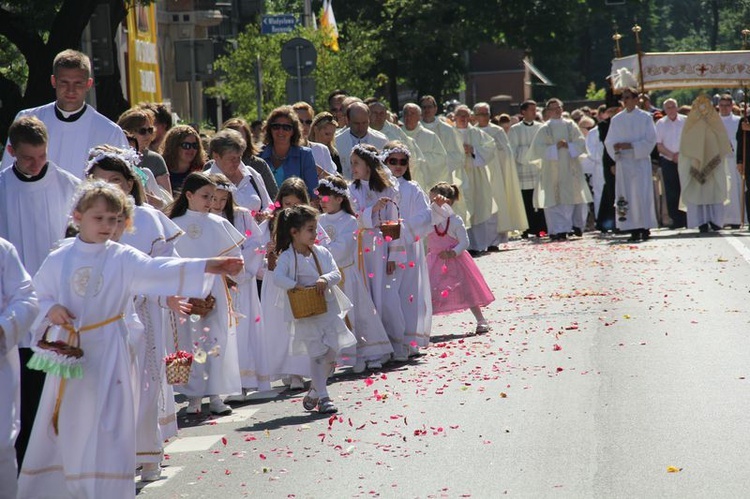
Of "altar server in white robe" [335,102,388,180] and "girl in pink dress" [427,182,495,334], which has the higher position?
"altar server in white robe" [335,102,388,180]

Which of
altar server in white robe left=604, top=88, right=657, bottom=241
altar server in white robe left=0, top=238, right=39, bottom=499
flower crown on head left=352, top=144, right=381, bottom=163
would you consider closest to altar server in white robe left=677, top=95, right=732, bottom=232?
altar server in white robe left=604, top=88, right=657, bottom=241

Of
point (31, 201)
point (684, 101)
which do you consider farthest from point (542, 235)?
point (684, 101)

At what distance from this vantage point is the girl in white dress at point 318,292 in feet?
34.0

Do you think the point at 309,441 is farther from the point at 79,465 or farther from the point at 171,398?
the point at 79,465

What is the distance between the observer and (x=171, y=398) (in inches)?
350

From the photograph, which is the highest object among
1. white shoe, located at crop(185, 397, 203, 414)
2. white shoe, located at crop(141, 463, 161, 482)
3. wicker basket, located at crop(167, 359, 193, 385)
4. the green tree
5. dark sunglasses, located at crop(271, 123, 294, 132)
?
the green tree

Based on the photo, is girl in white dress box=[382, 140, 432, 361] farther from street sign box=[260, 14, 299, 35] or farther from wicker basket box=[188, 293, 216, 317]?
street sign box=[260, 14, 299, 35]

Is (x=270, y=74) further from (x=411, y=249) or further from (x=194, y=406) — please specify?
(x=194, y=406)

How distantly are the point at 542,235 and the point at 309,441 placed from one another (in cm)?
1834

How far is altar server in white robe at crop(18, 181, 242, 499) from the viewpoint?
23.6 ft

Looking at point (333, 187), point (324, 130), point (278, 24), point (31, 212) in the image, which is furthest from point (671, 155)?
point (31, 212)

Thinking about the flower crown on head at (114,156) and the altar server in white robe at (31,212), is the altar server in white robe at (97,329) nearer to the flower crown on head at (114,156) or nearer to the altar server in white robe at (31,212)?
the altar server in white robe at (31,212)

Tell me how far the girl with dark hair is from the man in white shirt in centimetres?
1519

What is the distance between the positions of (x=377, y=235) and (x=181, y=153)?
6.13ft
